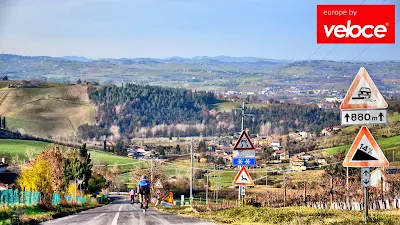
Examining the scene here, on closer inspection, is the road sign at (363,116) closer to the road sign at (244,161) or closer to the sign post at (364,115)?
the sign post at (364,115)

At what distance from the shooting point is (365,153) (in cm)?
1509

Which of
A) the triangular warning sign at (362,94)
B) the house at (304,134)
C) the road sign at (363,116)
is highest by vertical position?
the triangular warning sign at (362,94)

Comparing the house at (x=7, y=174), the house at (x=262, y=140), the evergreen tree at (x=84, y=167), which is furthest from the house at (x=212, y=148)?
the house at (x=7, y=174)

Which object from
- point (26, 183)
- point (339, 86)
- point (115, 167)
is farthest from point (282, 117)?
point (26, 183)

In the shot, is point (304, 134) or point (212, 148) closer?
point (212, 148)

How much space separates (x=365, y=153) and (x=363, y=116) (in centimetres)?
85

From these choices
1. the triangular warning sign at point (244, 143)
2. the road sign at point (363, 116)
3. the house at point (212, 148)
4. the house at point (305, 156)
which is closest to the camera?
the road sign at point (363, 116)

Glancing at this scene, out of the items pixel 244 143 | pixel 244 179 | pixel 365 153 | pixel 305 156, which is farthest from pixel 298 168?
pixel 365 153

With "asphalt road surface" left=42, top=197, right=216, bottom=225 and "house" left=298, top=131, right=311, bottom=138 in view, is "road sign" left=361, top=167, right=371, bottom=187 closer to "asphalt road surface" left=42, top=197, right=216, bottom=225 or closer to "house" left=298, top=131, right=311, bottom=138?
"asphalt road surface" left=42, top=197, right=216, bottom=225

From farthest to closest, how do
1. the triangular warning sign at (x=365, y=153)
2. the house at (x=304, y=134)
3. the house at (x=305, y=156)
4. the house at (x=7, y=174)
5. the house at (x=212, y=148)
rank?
the house at (x=304, y=134), the house at (x=212, y=148), the house at (x=305, y=156), the house at (x=7, y=174), the triangular warning sign at (x=365, y=153)

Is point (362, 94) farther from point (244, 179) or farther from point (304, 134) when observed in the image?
point (304, 134)

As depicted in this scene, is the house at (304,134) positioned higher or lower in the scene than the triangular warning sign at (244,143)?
lower

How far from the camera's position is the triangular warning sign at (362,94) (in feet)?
48.5

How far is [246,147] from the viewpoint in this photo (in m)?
24.5
